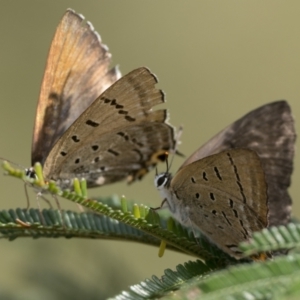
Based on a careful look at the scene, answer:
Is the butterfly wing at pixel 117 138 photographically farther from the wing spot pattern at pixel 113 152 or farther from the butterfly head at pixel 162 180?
the butterfly head at pixel 162 180

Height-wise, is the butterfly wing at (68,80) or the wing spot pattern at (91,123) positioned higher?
the butterfly wing at (68,80)

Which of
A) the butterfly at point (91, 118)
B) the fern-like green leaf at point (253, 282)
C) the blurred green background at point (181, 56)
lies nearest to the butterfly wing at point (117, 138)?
the butterfly at point (91, 118)

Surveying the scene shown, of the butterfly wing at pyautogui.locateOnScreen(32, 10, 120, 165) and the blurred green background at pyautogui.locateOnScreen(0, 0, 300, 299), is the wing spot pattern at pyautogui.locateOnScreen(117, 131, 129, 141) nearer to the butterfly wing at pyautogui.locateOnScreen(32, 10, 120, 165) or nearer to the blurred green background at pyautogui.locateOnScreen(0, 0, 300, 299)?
the butterfly wing at pyautogui.locateOnScreen(32, 10, 120, 165)

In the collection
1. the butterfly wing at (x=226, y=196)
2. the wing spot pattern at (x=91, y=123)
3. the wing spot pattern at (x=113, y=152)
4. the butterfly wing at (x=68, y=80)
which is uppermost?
the butterfly wing at (x=68, y=80)

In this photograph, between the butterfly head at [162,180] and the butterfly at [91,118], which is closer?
the butterfly head at [162,180]

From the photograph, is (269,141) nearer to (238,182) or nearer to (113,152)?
(238,182)

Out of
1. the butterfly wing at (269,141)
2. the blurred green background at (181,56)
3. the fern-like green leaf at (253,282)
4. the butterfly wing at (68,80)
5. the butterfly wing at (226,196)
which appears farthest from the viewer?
the blurred green background at (181,56)

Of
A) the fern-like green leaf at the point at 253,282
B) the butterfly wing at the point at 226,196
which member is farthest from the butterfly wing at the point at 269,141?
the fern-like green leaf at the point at 253,282

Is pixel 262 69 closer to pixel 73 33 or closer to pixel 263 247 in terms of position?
pixel 73 33

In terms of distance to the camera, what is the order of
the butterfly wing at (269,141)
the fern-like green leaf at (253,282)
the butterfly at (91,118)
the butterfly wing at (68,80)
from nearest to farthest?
the fern-like green leaf at (253,282) → the butterfly wing at (269,141) → the butterfly at (91,118) → the butterfly wing at (68,80)
